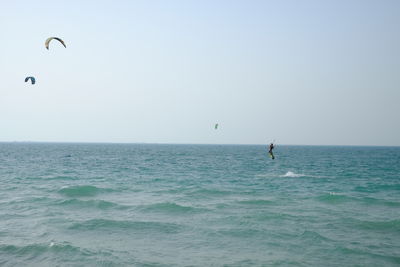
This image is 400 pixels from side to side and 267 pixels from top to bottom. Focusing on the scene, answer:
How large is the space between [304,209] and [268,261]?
1042 centimetres

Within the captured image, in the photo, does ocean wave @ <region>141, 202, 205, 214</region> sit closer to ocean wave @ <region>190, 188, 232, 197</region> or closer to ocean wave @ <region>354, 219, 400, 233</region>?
ocean wave @ <region>190, 188, 232, 197</region>

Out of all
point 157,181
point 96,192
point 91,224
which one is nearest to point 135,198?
point 96,192

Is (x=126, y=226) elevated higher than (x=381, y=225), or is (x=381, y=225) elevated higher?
(x=381, y=225)

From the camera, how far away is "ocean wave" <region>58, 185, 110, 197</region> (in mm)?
29094

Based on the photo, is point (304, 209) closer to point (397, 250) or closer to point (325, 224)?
point (325, 224)

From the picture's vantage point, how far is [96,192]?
30.7 metres

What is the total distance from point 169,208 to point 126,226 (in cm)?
494

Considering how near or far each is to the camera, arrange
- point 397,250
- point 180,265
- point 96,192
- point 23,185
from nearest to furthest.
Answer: point 180,265, point 397,250, point 96,192, point 23,185

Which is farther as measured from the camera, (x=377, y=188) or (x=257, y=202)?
(x=377, y=188)

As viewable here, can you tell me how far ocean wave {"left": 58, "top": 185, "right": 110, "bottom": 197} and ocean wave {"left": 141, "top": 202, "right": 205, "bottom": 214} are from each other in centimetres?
747

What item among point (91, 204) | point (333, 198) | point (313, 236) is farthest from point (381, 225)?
point (91, 204)

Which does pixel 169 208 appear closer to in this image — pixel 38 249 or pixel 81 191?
pixel 38 249

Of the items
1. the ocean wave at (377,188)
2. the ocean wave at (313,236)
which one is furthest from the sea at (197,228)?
the ocean wave at (377,188)

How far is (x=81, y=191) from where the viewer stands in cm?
3073
